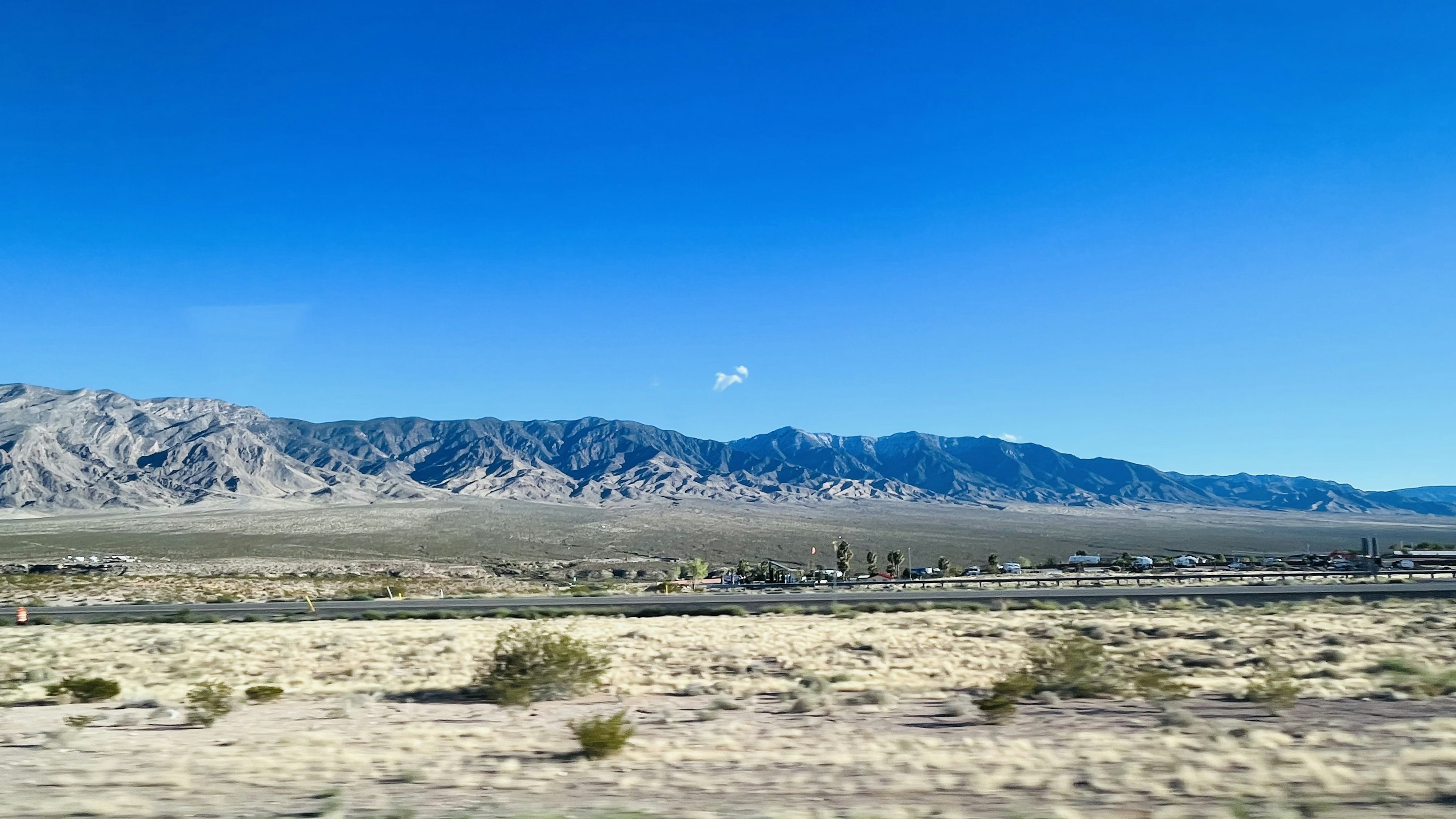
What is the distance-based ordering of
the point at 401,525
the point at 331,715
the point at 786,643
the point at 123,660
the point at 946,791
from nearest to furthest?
the point at 946,791, the point at 331,715, the point at 123,660, the point at 786,643, the point at 401,525

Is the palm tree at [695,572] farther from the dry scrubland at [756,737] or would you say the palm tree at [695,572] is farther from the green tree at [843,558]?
the dry scrubland at [756,737]

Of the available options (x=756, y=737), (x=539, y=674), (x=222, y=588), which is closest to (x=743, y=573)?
(x=222, y=588)

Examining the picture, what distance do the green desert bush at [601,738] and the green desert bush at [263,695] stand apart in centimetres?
694

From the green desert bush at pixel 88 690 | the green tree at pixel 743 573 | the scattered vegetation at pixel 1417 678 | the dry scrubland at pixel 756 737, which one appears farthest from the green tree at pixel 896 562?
the green desert bush at pixel 88 690

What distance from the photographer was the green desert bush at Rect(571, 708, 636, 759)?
1102 cm

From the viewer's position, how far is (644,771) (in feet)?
34.1

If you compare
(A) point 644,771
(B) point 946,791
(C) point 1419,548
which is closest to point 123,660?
(A) point 644,771

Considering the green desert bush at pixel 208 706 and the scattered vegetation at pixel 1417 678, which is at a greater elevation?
the scattered vegetation at pixel 1417 678

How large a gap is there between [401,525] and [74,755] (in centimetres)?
13295

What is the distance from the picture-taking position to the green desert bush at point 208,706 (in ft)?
43.6

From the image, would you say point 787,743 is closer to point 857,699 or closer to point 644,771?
point 644,771

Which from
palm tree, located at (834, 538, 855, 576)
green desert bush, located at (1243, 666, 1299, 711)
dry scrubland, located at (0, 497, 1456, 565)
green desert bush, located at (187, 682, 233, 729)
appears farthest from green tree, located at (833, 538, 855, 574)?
green desert bush, located at (187, 682, 233, 729)

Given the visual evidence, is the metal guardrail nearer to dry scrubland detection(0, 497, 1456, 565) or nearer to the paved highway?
the paved highway

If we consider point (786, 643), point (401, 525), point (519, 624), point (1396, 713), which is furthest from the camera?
point (401, 525)
